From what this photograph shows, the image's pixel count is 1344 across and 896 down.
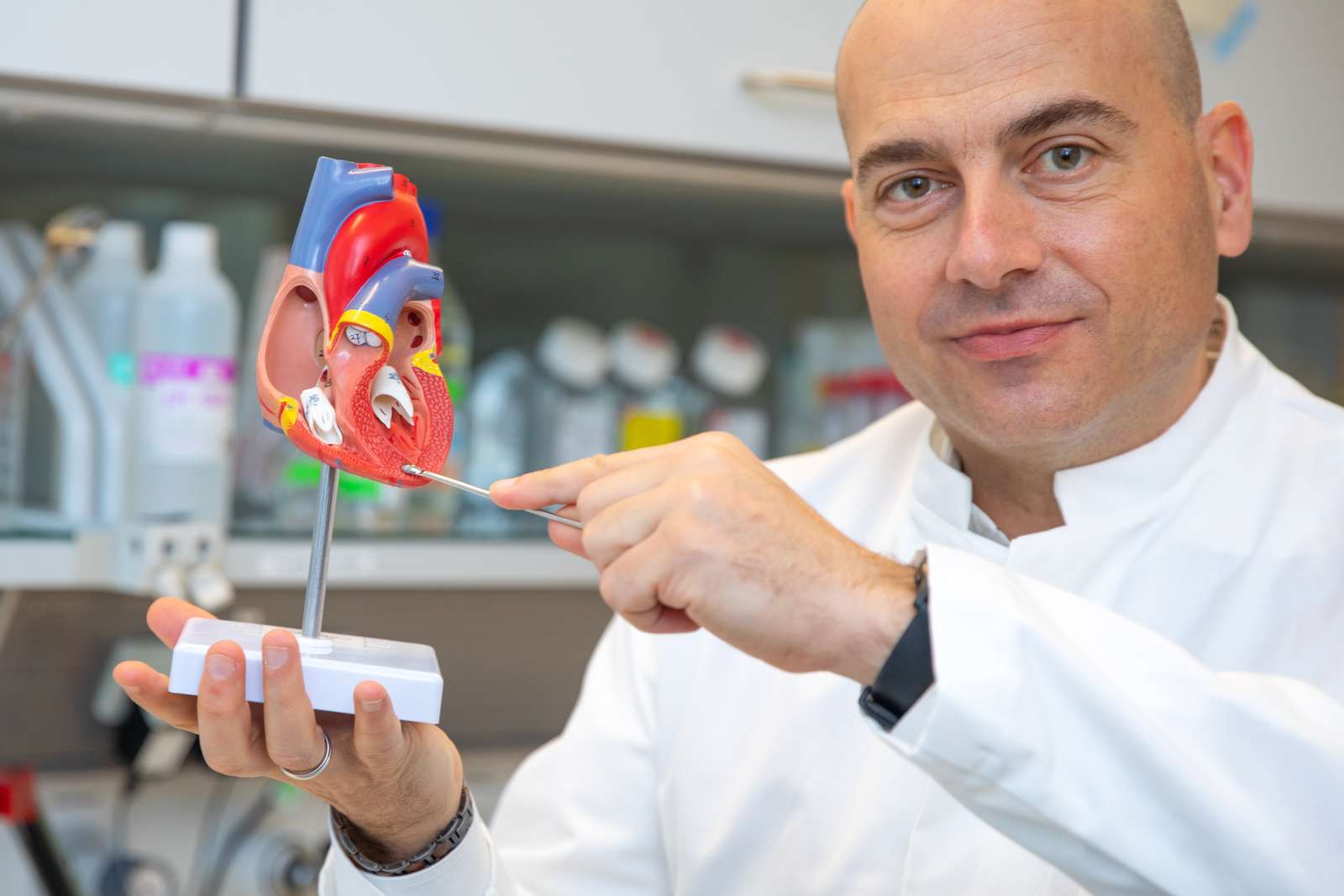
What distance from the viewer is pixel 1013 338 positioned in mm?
975

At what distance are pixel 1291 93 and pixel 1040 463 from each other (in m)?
0.82

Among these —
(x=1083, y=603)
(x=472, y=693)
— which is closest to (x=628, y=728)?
(x=1083, y=603)

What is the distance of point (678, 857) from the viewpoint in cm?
111

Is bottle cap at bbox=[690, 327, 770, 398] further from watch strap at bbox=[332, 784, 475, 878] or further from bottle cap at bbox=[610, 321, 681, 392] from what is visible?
watch strap at bbox=[332, 784, 475, 878]

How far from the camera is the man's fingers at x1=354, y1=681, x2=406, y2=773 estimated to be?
75 centimetres

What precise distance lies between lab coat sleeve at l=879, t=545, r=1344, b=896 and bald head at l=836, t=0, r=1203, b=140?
18.7 inches

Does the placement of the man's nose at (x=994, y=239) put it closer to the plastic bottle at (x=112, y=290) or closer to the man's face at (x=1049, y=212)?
the man's face at (x=1049, y=212)

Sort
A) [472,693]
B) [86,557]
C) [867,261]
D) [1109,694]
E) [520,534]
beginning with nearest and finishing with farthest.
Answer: [1109,694], [867,261], [86,557], [520,534], [472,693]

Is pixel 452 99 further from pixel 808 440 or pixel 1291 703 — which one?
pixel 1291 703

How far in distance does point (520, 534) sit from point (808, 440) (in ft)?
1.64

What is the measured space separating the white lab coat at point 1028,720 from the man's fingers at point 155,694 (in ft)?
0.58

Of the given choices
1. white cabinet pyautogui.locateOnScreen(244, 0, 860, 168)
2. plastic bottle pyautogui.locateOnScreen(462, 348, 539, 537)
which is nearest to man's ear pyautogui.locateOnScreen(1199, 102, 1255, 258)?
white cabinet pyautogui.locateOnScreen(244, 0, 860, 168)

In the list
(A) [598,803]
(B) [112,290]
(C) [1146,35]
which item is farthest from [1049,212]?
(B) [112,290]

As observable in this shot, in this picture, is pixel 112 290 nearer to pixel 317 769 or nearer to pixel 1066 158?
pixel 317 769
